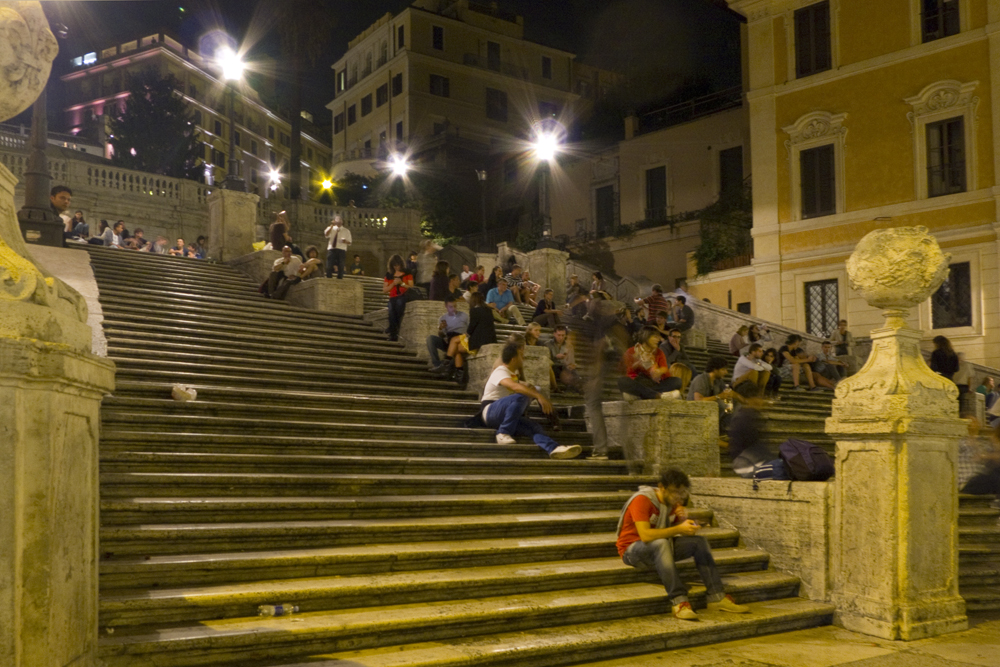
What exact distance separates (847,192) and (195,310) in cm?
1842

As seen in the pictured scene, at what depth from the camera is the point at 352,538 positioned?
20.7 feet

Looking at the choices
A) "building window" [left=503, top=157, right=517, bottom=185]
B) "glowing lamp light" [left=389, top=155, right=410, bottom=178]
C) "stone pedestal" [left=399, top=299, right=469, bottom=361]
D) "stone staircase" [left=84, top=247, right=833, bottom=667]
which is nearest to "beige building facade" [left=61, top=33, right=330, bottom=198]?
"glowing lamp light" [left=389, top=155, right=410, bottom=178]

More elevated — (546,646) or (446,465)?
(446,465)

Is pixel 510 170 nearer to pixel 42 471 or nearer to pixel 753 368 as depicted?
pixel 753 368

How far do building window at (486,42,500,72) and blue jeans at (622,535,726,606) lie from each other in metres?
48.1

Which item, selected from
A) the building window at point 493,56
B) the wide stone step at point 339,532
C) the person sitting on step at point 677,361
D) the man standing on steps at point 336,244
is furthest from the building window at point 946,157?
the building window at point 493,56

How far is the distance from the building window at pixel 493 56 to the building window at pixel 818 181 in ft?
100

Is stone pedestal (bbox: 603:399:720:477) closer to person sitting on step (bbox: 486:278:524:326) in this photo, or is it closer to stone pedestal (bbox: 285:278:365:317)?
person sitting on step (bbox: 486:278:524:326)

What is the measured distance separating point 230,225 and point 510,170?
2581cm

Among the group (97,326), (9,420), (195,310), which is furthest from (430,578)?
(195,310)

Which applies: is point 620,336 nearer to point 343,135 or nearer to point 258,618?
point 258,618

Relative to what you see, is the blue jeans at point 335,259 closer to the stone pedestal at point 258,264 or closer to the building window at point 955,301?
the stone pedestal at point 258,264

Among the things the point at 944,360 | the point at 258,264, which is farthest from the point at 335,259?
the point at 944,360

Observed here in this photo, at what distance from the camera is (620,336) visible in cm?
882
